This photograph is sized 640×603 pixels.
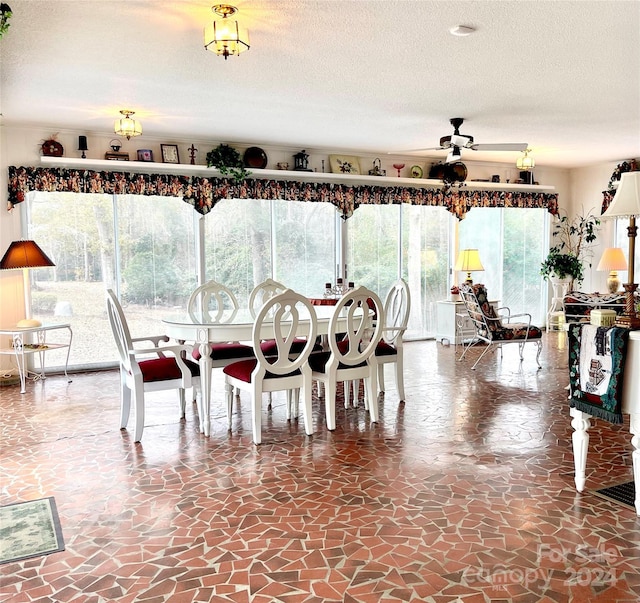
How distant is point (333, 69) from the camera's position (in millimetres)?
4133

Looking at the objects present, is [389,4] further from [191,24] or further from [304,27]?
[191,24]

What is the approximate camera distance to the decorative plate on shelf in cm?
695

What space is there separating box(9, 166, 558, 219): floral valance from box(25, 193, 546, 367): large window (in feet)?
0.46

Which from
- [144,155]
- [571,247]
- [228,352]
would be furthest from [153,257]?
[571,247]

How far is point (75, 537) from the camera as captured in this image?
8.32 feet

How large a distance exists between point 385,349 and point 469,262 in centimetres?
319

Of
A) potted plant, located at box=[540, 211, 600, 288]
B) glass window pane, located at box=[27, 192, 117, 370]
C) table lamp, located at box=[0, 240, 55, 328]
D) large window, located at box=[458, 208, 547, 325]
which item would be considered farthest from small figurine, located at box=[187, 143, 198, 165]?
potted plant, located at box=[540, 211, 600, 288]

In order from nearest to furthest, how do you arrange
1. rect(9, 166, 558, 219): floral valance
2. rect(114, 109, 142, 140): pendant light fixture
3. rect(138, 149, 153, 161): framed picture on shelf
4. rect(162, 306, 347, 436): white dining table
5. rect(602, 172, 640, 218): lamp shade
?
rect(602, 172, 640, 218): lamp shade → rect(162, 306, 347, 436): white dining table → rect(114, 109, 142, 140): pendant light fixture → rect(9, 166, 558, 219): floral valance → rect(138, 149, 153, 161): framed picture on shelf

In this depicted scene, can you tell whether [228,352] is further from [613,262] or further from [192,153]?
[613,262]

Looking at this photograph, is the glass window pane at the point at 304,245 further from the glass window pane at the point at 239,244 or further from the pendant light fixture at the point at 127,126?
the pendant light fixture at the point at 127,126

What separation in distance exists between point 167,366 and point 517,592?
2645 mm

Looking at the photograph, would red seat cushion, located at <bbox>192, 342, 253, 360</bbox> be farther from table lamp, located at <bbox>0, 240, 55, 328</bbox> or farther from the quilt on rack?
the quilt on rack

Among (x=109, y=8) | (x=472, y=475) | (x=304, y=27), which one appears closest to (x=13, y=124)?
(x=109, y=8)

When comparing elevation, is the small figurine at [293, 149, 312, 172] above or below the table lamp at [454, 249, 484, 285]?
above
